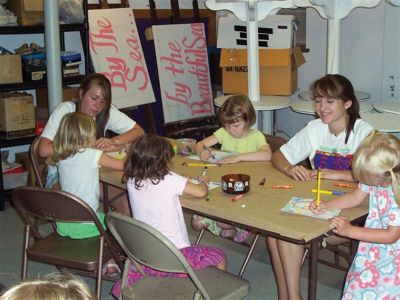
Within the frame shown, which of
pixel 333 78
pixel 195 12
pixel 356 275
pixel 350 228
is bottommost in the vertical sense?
pixel 356 275

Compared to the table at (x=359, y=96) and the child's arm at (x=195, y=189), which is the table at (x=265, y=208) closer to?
the child's arm at (x=195, y=189)

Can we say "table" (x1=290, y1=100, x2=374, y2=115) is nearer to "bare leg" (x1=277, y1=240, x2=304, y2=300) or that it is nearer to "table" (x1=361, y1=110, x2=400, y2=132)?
"table" (x1=361, y1=110, x2=400, y2=132)

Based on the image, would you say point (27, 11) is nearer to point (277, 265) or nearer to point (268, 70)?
point (268, 70)

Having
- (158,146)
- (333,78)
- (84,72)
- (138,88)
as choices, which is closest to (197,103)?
(138,88)

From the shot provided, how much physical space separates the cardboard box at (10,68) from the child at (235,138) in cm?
185

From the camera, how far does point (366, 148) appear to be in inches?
83.7

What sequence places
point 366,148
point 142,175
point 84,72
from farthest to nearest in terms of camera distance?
point 84,72 < point 142,175 < point 366,148

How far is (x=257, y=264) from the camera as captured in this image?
3.54 meters

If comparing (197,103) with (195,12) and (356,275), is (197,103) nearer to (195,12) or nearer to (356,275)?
(195,12)

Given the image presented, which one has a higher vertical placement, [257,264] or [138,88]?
[138,88]

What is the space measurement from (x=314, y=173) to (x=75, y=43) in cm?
316

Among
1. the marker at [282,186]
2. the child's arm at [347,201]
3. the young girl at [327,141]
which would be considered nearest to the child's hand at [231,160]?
the young girl at [327,141]

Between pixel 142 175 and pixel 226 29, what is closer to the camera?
pixel 142 175

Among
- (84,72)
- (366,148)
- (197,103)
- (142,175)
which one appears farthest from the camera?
(197,103)
